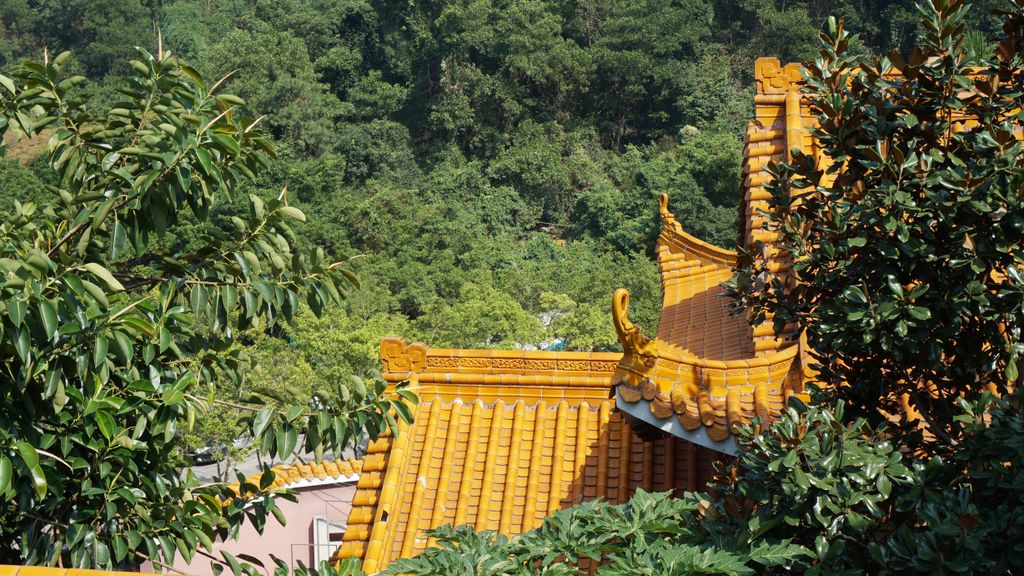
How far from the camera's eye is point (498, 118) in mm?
63906

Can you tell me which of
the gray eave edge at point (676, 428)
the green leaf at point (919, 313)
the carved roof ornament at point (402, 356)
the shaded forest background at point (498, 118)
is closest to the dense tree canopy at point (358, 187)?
the green leaf at point (919, 313)

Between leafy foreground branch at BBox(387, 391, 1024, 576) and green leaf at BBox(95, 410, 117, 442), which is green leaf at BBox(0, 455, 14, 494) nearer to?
green leaf at BBox(95, 410, 117, 442)

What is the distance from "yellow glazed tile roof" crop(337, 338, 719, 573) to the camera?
338 inches

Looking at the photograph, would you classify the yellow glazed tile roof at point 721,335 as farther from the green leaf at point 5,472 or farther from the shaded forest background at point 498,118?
the shaded forest background at point 498,118

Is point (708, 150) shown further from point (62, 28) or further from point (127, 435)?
point (127, 435)

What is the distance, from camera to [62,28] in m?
79.1

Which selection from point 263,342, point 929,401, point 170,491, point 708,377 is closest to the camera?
point 929,401

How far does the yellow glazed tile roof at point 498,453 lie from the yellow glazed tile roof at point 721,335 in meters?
0.84

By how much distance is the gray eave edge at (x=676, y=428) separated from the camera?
7.36 metres

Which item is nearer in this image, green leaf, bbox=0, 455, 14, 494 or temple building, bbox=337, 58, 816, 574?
green leaf, bbox=0, 455, 14, 494

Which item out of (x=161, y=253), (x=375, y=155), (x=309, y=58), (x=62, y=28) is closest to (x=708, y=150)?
(x=375, y=155)

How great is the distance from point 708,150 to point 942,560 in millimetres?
52001

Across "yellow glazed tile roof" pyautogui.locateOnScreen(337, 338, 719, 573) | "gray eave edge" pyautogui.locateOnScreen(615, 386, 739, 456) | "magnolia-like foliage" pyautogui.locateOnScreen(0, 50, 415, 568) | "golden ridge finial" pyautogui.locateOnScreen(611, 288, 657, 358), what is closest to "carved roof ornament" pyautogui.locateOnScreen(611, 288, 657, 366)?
"golden ridge finial" pyautogui.locateOnScreen(611, 288, 657, 358)

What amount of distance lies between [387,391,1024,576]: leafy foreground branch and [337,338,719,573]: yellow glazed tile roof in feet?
8.53
